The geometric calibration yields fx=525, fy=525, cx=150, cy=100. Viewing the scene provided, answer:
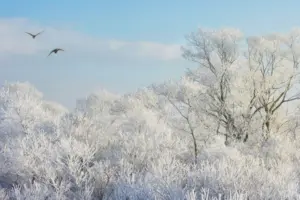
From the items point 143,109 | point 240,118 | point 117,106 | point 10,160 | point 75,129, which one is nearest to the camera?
point 10,160

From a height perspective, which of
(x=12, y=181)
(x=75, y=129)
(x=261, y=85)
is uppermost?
(x=261, y=85)

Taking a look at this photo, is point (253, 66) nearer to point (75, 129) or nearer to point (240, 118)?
point (240, 118)

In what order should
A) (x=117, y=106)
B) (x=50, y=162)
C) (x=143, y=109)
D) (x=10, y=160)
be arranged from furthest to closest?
(x=117, y=106), (x=143, y=109), (x=10, y=160), (x=50, y=162)

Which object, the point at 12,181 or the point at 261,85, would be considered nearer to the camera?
the point at 12,181

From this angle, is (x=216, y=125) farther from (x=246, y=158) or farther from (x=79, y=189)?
(x=79, y=189)

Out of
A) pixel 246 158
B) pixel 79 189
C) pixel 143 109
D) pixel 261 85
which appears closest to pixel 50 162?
pixel 79 189

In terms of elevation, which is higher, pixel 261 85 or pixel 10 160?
pixel 261 85

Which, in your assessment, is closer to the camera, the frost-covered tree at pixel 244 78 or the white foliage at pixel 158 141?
the white foliage at pixel 158 141

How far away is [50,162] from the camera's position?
26672 millimetres

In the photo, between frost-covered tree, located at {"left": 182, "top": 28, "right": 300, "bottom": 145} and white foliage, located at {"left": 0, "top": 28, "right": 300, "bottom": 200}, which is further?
frost-covered tree, located at {"left": 182, "top": 28, "right": 300, "bottom": 145}

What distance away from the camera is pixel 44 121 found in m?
38.1

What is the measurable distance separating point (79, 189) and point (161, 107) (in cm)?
1702

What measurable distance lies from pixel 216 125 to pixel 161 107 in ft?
16.1

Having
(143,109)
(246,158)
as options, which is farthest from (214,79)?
(246,158)
